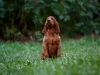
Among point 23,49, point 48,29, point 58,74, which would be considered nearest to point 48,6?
point 23,49

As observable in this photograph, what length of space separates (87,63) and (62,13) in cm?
1088

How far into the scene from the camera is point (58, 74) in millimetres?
6219

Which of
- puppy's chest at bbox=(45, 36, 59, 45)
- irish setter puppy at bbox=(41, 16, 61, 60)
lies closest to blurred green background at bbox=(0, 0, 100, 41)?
irish setter puppy at bbox=(41, 16, 61, 60)

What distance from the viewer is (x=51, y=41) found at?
9.70 meters

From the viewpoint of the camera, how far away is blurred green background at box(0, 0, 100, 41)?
1808 centimetres

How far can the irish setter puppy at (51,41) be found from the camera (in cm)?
973

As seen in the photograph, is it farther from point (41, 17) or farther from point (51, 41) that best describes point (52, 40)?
point (41, 17)

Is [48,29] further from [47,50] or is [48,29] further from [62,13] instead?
[62,13]

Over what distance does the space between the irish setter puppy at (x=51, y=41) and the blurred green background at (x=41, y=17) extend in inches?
310

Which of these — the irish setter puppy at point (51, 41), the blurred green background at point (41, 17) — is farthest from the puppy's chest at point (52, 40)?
the blurred green background at point (41, 17)

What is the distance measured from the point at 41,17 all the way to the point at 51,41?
30.0 feet

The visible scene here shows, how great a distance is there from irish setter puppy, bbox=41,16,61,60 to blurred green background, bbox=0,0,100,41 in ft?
25.8

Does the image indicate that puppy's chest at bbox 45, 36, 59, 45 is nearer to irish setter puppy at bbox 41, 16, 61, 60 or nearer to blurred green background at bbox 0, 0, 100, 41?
irish setter puppy at bbox 41, 16, 61, 60

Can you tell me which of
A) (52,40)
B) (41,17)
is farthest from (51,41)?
(41,17)
